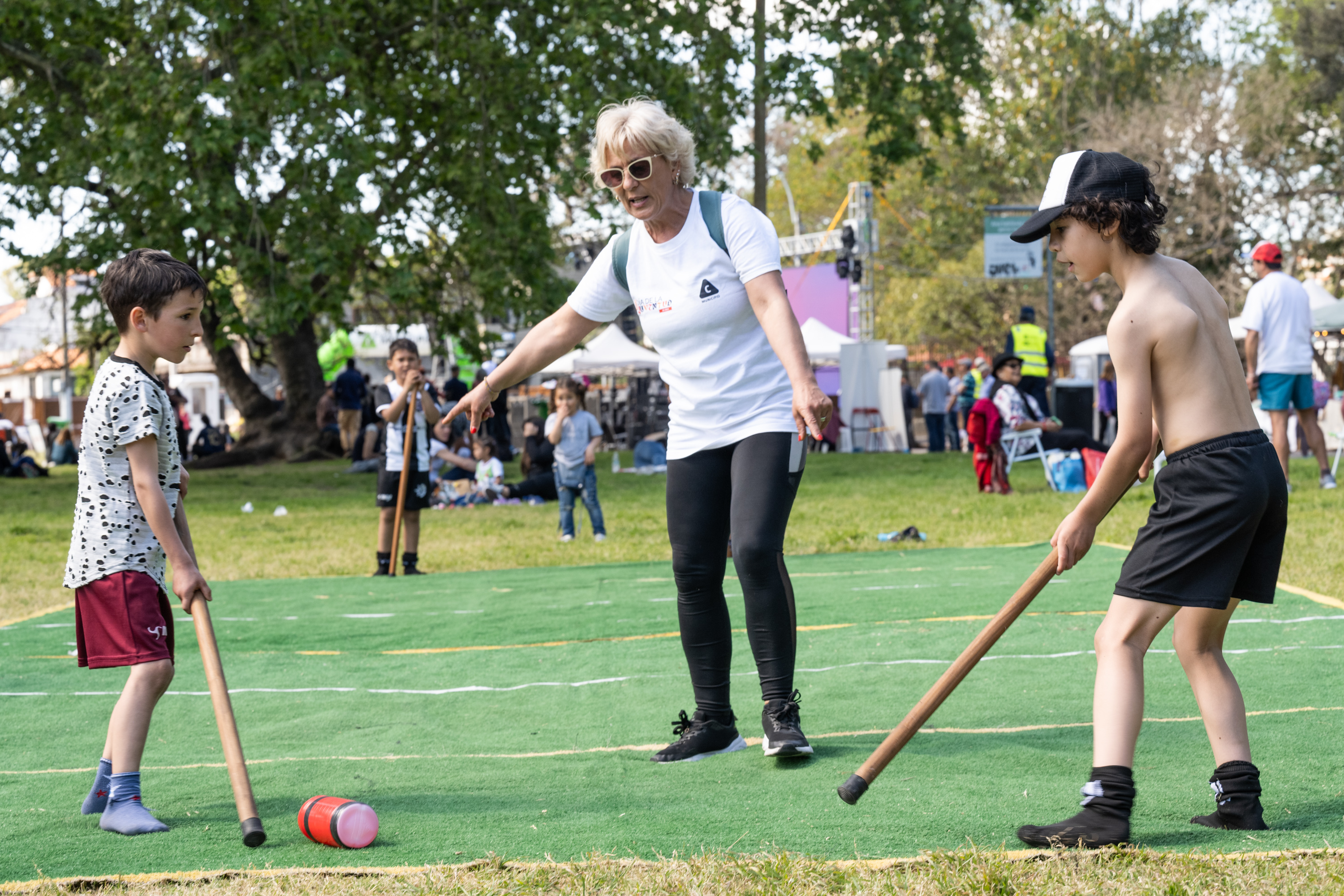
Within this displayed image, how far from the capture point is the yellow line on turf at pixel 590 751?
4.16 metres

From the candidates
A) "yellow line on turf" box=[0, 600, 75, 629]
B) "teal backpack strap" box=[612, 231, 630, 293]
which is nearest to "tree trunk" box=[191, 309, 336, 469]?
"yellow line on turf" box=[0, 600, 75, 629]

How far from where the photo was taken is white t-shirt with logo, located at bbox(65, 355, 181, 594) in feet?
11.5

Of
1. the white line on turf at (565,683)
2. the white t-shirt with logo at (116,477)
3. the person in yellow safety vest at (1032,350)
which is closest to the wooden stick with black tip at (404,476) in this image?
the white line on turf at (565,683)

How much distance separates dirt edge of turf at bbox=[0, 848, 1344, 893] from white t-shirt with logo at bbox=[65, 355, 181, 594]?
0.80 metres

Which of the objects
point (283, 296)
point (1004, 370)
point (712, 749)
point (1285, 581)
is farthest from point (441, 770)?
point (283, 296)

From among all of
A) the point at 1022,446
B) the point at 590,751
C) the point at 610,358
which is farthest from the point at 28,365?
the point at 590,751

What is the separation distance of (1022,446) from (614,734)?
10838mm

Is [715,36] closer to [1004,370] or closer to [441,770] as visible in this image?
[1004,370]

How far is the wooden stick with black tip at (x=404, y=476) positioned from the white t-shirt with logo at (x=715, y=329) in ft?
17.8

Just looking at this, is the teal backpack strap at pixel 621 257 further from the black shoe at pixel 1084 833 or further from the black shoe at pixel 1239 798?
the black shoe at pixel 1239 798

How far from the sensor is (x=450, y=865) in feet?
10.1

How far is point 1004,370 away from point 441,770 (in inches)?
428

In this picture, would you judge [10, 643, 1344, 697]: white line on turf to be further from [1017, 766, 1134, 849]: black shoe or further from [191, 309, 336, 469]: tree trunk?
[191, 309, 336, 469]: tree trunk

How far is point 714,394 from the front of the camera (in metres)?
3.94
